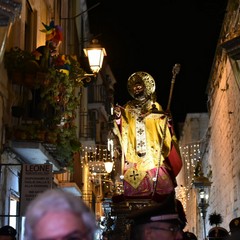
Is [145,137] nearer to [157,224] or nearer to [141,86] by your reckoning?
[141,86]

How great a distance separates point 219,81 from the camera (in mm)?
22703

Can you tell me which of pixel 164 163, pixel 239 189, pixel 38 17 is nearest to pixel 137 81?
pixel 164 163

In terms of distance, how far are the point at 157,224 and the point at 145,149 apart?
6.71m

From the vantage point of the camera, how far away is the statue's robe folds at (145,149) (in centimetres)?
1072

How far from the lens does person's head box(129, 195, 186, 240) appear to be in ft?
14.2

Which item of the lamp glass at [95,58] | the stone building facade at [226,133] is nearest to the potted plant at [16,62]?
the lamp glass at [95,58]

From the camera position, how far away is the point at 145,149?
1109 centimetres

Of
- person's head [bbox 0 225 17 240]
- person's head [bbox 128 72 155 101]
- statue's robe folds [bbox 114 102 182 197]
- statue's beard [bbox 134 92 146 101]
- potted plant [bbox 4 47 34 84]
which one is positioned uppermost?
potted plant [bbox 4 47 34 84]

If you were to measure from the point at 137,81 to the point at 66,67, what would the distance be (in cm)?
358

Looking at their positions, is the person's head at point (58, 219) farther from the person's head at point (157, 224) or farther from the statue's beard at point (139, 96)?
the statue's beard at point (139, 96)

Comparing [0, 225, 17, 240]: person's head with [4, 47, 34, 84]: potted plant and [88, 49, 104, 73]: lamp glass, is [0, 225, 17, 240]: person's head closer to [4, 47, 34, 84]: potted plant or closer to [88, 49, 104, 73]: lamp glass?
[4, 47, 34, 84]: potted plant

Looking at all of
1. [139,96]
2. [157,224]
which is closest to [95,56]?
[139,96]

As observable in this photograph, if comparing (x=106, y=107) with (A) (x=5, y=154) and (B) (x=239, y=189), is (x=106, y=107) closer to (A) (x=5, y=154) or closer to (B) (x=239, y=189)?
(B) (x=239, y=189)

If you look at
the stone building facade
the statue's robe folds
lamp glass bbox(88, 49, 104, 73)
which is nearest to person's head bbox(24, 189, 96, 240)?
the statue's robe folds
